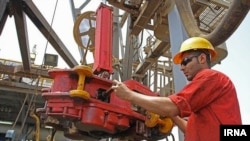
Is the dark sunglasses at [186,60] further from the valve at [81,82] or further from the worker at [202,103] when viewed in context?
the valve at [81,82]

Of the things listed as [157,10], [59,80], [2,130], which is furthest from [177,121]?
[2,130]

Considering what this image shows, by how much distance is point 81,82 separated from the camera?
282 cm

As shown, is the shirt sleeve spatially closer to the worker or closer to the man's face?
the worker

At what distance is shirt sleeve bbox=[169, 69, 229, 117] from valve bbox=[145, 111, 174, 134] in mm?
1031

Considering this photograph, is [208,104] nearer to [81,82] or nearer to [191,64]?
[191,64]

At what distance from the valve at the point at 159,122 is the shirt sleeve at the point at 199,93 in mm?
1031

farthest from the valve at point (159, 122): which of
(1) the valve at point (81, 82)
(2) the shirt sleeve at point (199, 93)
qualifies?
(2) the shirt sleeve at point (199, 93)

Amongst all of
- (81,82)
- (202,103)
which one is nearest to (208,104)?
(202,103)

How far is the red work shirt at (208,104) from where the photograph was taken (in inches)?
76.9

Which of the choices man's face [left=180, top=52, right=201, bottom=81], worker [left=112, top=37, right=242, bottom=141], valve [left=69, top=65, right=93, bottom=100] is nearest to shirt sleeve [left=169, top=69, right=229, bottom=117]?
worker [left=112, top=37, right=242, bottom=141]

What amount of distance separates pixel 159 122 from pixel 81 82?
0.87m

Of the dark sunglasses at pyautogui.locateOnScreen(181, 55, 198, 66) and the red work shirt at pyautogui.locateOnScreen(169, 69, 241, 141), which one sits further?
the dark sunglasses at pyautogui.locateOnScreen(181, 55, 198, 66)

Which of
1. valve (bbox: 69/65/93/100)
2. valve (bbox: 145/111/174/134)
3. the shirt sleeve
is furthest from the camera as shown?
valve (bbox: 145/111/174/134)

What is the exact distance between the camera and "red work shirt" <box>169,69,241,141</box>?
195cm
